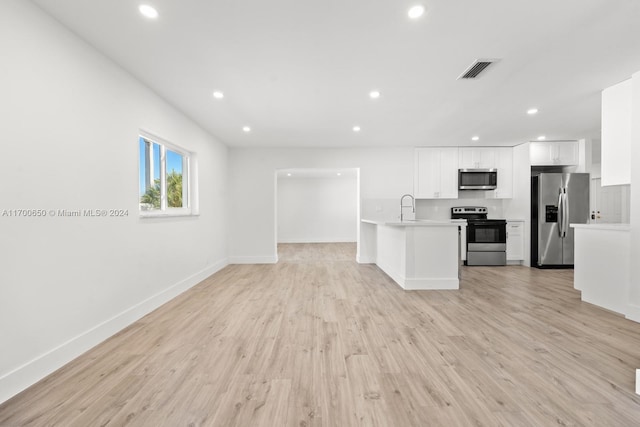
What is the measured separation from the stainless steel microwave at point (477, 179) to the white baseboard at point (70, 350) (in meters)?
5.74

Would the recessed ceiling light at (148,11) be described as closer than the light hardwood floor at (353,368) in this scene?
No

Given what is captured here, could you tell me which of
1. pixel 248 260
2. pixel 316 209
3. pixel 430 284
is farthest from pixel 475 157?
pixel 316 209

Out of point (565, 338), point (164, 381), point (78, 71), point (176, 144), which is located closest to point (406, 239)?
point (565, 338)

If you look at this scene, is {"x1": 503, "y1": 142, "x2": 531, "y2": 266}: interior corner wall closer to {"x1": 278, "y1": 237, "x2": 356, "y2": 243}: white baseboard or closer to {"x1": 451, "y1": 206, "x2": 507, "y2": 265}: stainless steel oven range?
{"x1": 451, "y1": 206, "x2": 507, "y2": 265}: stainless steel oven range

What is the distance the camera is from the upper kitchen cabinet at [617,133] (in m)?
3.01

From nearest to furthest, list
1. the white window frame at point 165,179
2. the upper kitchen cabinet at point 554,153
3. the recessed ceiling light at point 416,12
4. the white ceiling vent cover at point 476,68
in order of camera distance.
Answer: the recessed ceiling light at point 416,12, the white ceiling vent cover at point 476,68, the white window frame at point 165,179, the upper kitchen cabinet at point 554,153

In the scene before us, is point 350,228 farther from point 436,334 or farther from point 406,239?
point 436,334

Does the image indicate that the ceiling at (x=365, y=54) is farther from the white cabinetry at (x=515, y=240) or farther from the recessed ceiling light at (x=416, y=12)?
the white cabinetry at (x=515, y=240)

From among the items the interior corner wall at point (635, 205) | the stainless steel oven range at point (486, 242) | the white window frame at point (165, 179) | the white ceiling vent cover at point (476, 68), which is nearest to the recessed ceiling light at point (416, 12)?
the white ceiling vent cover at point (476, 68)

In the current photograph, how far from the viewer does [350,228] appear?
10.1 meters

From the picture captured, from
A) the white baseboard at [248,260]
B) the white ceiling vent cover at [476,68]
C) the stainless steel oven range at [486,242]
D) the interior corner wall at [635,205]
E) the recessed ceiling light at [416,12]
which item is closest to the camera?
the recessed ceiling light at [416,12]

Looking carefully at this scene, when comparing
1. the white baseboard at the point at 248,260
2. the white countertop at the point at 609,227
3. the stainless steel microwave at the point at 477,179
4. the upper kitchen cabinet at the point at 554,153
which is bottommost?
the white baseboard at the point at 248,260

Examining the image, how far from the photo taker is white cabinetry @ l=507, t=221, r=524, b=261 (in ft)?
18.5

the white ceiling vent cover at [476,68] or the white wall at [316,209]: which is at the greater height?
the white ceiling vent cover at [476,68]
